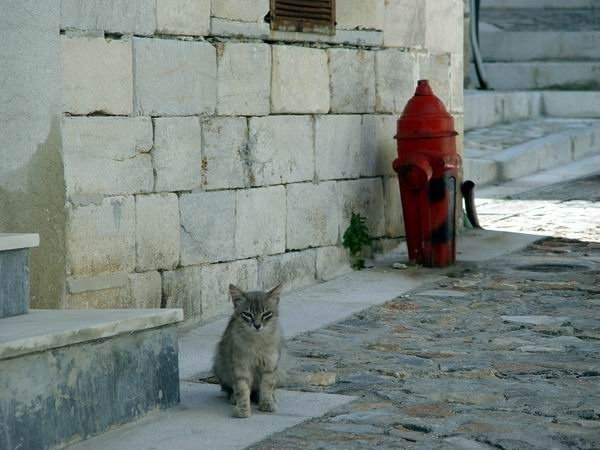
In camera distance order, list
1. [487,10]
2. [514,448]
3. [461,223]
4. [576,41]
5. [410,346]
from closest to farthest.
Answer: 1. [514,448]
2. [410,346]
3. [461,223]
4. [576,41]
5. [487,10]

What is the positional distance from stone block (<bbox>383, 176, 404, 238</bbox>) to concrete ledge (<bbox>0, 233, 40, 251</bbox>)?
15.2ft

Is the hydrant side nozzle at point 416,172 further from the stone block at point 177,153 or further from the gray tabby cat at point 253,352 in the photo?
the gray tabby cat at point 253,352

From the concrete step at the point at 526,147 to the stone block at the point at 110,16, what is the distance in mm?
7381

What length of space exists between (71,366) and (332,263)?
4.33m

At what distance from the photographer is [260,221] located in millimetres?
8359

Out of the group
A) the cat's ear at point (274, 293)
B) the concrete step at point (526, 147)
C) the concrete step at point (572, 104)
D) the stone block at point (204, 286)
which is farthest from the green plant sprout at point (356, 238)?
the concrete step at point (572, 104)

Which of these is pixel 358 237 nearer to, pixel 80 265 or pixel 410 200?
pixel 410 200

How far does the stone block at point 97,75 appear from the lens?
6758 mm

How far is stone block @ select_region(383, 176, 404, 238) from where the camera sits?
9.95m

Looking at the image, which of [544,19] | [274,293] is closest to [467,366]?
[274,293]

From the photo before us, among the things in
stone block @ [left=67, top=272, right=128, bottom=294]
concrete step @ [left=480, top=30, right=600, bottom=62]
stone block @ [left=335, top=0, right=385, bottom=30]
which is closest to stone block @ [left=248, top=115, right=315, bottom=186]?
stone block @ [left=335, top=0, right=385, bottom=30]

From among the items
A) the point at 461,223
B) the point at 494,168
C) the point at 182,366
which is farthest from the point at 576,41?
the point at 182,366

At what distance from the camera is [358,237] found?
31.1ft

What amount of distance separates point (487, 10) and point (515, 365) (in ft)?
52.6
